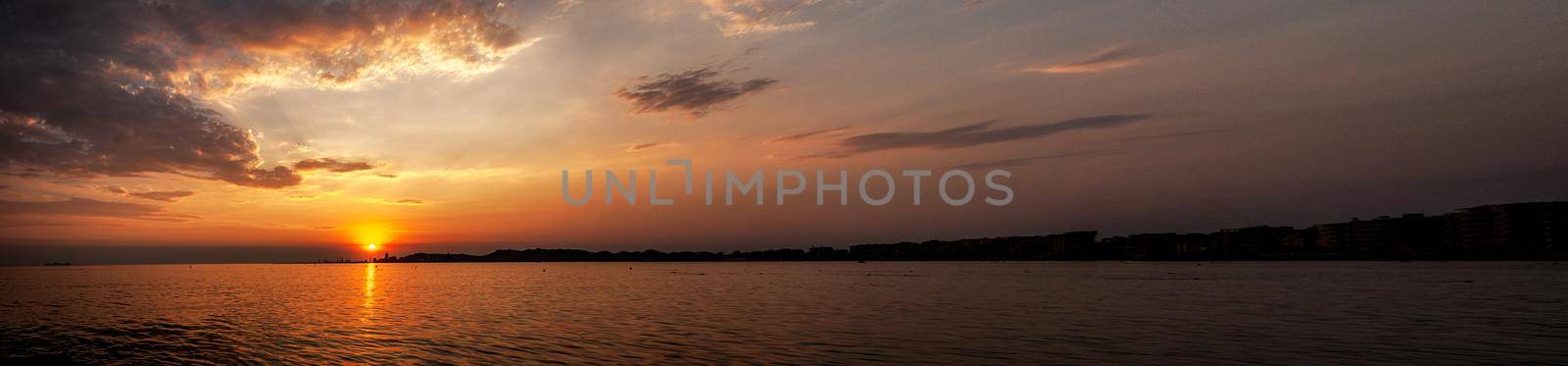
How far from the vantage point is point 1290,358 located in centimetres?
3125

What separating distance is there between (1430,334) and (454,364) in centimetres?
4824

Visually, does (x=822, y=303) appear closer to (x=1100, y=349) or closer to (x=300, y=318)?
(x=1100, y=349)

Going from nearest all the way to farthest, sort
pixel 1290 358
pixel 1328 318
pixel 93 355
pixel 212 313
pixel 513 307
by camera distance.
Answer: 1. pixel 1290 358
2. pixel 93 355
3. pixel 1328 318
4. pixel 212 313
5. pixel 513 307

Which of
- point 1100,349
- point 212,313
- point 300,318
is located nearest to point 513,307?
point 300,318

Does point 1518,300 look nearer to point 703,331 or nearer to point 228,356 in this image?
point 703,331

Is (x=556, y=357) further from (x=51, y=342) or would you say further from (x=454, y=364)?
(x=51, y=342)

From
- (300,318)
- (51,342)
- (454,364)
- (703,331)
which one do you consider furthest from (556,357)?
(300,318)

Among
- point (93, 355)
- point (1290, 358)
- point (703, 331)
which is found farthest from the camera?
point (703, 331)

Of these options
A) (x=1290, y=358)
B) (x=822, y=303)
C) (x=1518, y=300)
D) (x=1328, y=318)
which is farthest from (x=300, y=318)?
(x=1518, y=300)

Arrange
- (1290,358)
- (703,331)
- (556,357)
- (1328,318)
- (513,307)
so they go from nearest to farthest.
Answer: (1290,358), (556,357), (703,331), (1328,318), (513,307)

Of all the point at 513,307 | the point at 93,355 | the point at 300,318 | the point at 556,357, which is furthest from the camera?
the point at 513,307

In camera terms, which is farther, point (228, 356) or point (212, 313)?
point (212, 313)

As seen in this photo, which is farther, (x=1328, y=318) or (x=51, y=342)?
(x=1328, y=318)

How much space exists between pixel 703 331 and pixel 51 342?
114 ft
